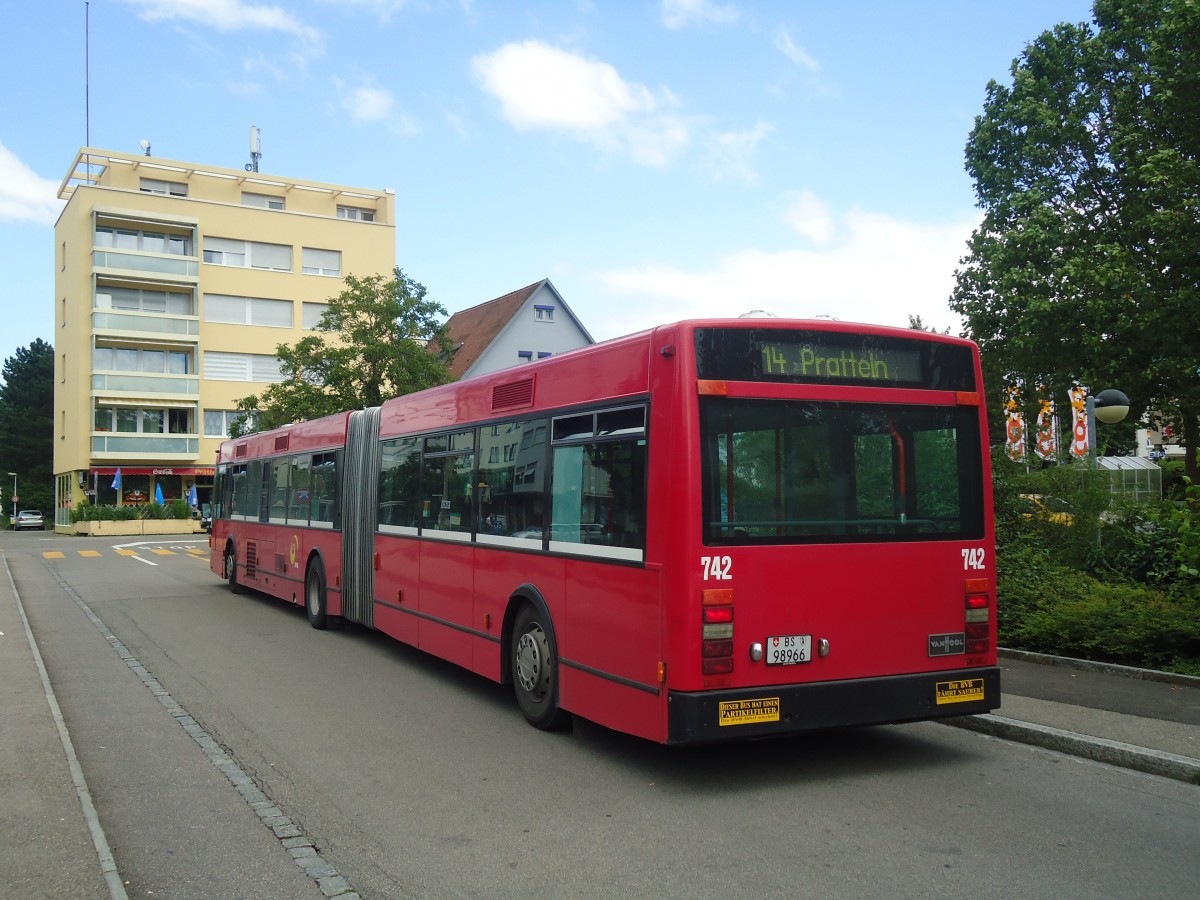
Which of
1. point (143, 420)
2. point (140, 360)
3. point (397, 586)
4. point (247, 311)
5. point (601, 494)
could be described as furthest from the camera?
point (247, 311)

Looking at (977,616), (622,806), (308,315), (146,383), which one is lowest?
(622,806)

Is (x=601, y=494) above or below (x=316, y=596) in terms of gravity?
above

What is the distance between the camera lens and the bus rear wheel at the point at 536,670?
774 centimetres

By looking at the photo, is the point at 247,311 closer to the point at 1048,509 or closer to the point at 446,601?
the point at 1048,509

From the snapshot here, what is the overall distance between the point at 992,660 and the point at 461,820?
357 centimetres

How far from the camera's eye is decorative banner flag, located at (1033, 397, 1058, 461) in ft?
57.1

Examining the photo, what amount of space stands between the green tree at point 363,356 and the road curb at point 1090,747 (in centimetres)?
2550

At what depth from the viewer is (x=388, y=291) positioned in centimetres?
3300

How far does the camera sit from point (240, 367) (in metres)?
58.7

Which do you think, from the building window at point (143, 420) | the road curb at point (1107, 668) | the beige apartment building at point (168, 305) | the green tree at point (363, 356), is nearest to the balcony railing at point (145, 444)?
the beige apartment building at point (168, 305)

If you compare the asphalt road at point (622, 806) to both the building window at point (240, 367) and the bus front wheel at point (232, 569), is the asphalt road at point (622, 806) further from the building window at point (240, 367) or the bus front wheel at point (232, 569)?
the building window at point (240, 367)

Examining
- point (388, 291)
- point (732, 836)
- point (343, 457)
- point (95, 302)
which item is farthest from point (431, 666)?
point (95, 302)

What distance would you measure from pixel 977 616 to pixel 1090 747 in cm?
114

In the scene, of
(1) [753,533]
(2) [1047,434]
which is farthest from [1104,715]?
(2) [1047,434]
